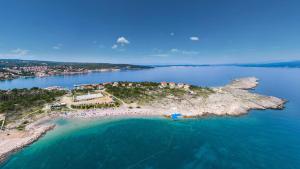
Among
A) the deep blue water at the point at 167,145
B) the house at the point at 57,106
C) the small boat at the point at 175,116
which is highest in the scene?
the house at the point at 57,106

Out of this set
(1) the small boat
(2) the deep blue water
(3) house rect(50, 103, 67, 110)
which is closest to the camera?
(2) the deep blue water

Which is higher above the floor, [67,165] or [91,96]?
[91,96]

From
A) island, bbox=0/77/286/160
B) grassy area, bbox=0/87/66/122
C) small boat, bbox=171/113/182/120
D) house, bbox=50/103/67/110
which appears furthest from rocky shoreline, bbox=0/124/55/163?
small boat, bbox=171/113/182/120

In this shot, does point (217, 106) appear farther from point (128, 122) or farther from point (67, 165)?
point (67, 165)

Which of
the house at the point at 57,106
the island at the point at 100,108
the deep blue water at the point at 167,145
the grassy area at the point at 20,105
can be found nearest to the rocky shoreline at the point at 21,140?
the island at the point at 100,108

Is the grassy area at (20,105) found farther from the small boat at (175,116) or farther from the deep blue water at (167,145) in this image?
the small boat at (175,116)

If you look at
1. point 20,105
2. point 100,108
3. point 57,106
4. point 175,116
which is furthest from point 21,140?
point 175,116

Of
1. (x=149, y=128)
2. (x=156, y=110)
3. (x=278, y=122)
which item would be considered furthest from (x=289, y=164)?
(x=156, y=110)

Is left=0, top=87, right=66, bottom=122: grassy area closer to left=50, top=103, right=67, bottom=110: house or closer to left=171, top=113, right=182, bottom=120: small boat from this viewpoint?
left=50, top=103, right=67, bottom=110: house
